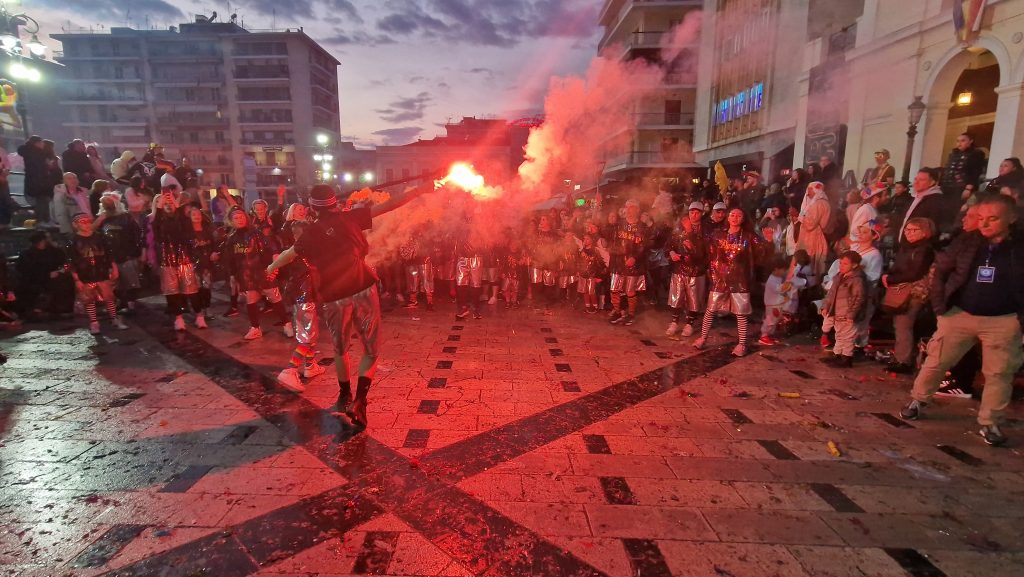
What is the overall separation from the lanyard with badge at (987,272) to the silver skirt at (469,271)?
22.5 feet

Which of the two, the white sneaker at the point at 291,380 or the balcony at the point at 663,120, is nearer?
the white sneaker at the point at 291,380

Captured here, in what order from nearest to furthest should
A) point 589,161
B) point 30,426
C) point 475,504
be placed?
point 475,504, point 30,426, point 589,161

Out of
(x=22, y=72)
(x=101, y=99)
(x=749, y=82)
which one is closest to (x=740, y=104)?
(x=749, y=82)

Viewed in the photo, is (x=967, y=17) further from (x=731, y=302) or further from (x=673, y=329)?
(x=673, y=329)

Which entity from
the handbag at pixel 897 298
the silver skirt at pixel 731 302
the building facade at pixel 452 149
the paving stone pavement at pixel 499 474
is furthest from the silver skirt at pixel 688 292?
the building facade at pixel 452 149

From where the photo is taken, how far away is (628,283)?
335 inches

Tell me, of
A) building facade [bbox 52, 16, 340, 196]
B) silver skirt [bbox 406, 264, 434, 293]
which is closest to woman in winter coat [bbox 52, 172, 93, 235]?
silver skirt [bbox 406, 264, 434, 293]

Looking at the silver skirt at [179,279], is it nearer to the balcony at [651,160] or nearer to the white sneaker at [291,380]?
the white sneaker at [291,380]

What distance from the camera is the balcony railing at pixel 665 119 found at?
29.5 m

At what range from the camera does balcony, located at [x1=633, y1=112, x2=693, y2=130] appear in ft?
96.9

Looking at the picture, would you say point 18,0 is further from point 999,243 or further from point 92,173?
point 999,243

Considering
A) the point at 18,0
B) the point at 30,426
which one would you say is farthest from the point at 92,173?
the point at 30,426

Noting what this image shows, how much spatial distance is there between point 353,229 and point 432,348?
2941mm

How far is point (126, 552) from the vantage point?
2.71m
